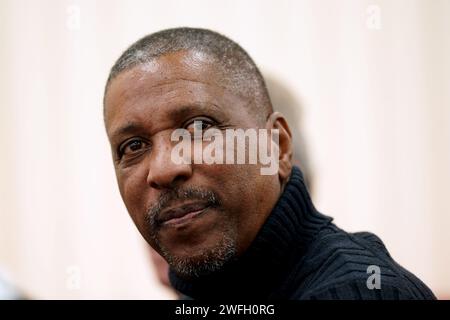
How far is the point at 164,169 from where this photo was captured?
1387 mm

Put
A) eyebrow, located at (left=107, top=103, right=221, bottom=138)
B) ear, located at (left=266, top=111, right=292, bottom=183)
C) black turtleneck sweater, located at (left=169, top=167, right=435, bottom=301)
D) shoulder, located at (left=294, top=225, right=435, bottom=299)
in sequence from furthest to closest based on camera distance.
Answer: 1. ear, located at (left=266, top=111, right=292, bottom=183)
2. eyebrow, located at (left=107, top=103, right=221, bottom=138)
3. black turtleneck sweater, located at (left=169, top=167, right=435, bottom=301)
4. shoulder, located at (left=294, top=225, right=435, bottom=299)

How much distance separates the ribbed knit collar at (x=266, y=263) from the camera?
1.51 metres

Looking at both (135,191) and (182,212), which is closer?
(182,212)

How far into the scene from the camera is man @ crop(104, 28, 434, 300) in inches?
55.2

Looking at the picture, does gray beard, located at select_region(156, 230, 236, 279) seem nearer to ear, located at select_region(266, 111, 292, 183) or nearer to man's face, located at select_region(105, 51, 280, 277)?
man's face, located at select_region(105, 51, 280, 277)

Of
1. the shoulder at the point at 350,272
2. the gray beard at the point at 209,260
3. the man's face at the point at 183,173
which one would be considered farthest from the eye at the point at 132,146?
the shoulder at the point at 350,272

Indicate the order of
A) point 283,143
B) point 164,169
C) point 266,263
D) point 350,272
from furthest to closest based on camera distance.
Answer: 1. point 283,143
2. point 266,263
3. point 164,169
4. point 350,272

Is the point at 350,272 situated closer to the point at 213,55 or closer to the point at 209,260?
the point at 209,260

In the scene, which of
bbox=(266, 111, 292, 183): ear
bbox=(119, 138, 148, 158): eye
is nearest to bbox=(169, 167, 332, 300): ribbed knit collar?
bbox=(266, 111, 292, 183): ear

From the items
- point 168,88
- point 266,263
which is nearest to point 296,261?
point 266,263

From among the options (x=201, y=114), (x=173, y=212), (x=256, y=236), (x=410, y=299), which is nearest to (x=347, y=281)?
(x=410, y=299)

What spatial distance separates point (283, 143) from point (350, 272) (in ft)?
1.73

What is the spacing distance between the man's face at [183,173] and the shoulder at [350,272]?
0.60ft

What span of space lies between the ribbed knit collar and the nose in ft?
0.91
